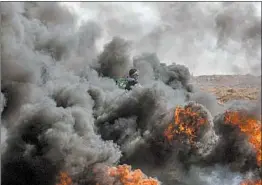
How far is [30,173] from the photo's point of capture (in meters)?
32.8

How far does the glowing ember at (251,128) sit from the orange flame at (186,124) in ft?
15.7

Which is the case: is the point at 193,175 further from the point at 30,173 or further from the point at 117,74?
the point at 117,74

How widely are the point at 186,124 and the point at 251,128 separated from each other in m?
8.27

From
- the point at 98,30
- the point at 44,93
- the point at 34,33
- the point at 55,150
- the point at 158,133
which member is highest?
the point at 98,30

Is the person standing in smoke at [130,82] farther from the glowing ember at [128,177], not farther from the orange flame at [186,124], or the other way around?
the glowing ember at [128,177]

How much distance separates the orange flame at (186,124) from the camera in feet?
120

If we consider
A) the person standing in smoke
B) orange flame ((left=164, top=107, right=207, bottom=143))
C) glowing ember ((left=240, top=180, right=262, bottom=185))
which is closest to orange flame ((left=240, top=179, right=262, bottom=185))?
glowing ember ((left=240, top=180, right=262, bottom=185))

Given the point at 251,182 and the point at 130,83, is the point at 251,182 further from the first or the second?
the point at 130,83

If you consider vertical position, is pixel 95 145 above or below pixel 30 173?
above

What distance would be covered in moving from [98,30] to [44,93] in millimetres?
19430

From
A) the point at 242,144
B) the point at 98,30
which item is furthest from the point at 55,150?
the point at 98,30

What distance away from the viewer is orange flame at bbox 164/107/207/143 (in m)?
36.4

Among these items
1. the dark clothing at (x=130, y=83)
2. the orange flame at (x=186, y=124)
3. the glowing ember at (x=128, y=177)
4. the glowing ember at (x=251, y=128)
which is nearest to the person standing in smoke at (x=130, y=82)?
the dark clothing at (x=130, y=83)

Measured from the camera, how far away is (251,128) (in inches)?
1155
